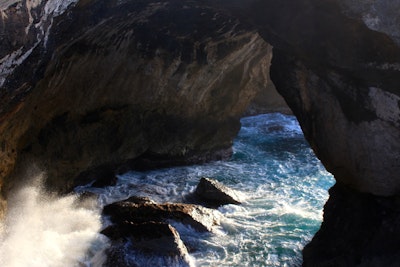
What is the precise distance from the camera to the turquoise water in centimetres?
734

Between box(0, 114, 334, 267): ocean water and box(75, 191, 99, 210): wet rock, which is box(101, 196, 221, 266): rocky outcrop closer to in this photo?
box(0, 114, 334, 267): ocean water

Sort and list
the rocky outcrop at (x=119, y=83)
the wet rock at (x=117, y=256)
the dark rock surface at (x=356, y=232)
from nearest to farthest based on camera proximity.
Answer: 1. the dark rock surface at (x=356, y=232)
2. the rocky outcrop at (x=119, y=83)
3. the wet rock at (x=117, y=256)

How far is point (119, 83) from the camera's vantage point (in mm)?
10438

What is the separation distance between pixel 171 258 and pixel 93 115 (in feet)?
16.0

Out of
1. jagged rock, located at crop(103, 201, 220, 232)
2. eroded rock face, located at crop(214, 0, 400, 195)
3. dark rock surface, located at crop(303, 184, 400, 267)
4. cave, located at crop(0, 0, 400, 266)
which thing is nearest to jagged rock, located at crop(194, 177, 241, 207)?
jagged rock, located at crop(103, 201, 220, 232)

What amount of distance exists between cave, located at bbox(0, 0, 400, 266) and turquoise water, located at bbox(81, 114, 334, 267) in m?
0.77

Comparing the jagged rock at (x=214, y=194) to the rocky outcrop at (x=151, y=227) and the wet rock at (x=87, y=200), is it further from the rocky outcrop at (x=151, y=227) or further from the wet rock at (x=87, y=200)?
the wet rock at (x=87, y=200)

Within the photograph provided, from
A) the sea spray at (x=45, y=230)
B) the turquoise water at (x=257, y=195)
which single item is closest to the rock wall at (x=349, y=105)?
the turquoise water at (x=257, y=195)

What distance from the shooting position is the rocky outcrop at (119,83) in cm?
640

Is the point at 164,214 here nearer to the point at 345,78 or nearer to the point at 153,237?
the point at 153,237

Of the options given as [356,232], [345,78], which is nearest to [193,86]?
[345,78]

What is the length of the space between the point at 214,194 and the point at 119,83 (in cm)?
345

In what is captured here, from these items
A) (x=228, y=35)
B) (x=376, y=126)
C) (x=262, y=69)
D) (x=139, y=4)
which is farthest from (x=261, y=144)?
(x=376, y=126)

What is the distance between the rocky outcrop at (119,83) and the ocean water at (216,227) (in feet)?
2.32
